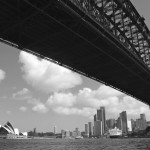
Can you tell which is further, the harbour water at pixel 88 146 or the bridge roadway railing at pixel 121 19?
the harbour water at pixel 88 146

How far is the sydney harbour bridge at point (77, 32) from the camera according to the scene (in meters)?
21.9

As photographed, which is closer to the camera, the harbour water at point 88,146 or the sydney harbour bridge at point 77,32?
the sydney harbour bridge at point 77,32

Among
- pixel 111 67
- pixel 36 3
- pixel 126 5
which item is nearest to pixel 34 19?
pixel 36 3

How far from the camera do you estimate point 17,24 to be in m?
23.2

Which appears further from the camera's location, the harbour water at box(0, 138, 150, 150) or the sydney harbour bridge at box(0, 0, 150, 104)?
the harbour water at box(0, 138, 150, 150)

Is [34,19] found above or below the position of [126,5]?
below

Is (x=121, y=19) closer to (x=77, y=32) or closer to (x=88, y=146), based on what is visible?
(x=77, y=32)

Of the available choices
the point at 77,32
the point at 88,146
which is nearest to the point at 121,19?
the point at 77,32

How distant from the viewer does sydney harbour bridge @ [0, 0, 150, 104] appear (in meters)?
21.9

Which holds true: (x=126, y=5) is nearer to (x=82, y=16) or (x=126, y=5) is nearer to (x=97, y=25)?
(x=97, y=25)

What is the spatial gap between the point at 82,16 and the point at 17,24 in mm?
5255

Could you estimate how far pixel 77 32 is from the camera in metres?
25.8

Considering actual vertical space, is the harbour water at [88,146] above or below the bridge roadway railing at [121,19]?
below

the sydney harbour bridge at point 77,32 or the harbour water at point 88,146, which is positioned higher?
the sydney harbour bridge at point 77,32
